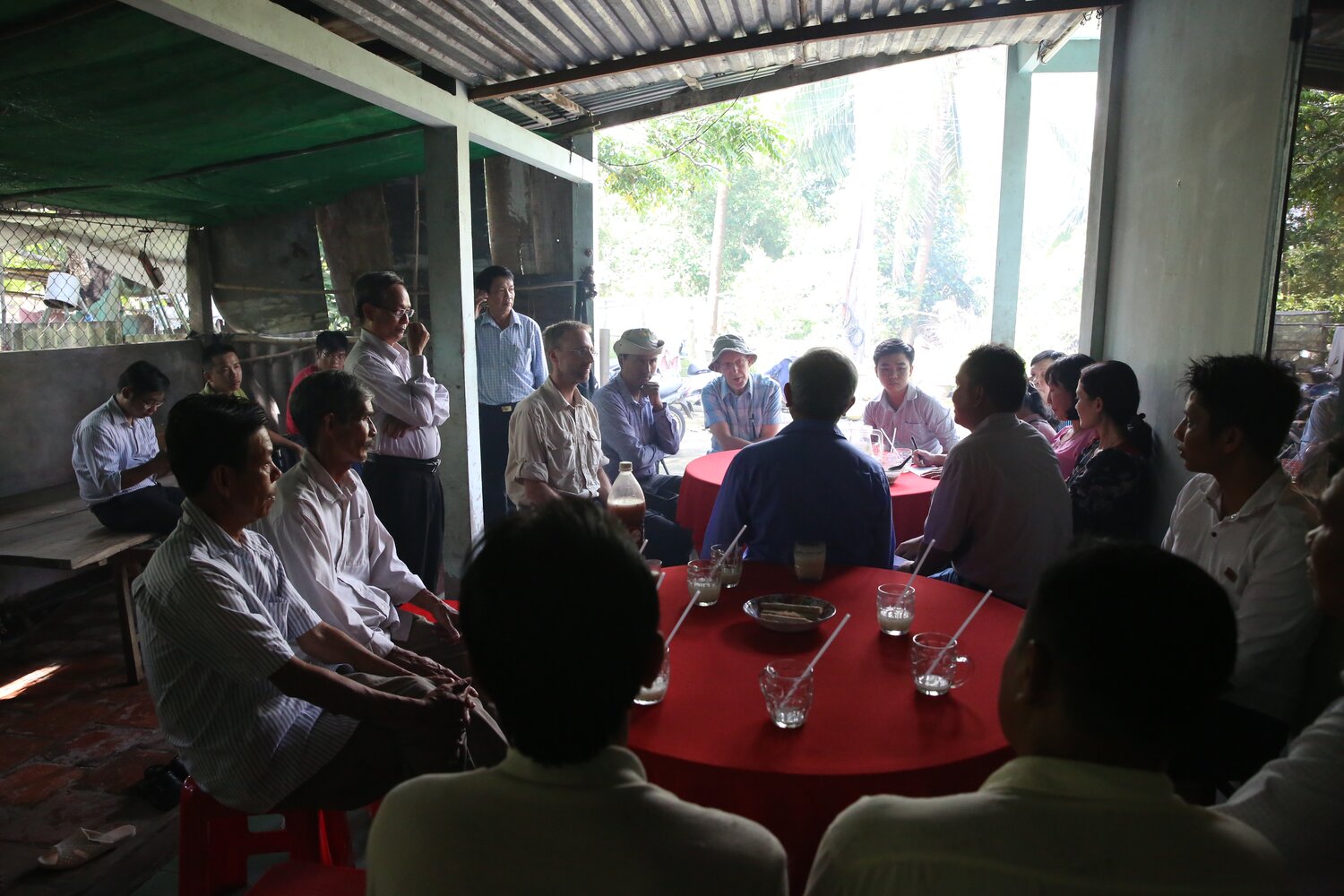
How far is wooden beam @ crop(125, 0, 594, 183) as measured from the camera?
290cm

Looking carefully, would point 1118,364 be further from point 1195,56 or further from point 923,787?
point 923,787

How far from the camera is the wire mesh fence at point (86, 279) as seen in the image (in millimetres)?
5012

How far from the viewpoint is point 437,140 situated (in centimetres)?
477

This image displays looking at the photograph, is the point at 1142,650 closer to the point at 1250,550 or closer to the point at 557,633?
the point at 557,633

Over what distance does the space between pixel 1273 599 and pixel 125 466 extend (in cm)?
517

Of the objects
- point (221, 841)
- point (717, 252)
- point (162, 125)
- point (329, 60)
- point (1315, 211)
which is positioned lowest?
point (221, 841)

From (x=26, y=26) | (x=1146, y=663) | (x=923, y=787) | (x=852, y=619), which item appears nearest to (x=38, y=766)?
(x=26, y=26)

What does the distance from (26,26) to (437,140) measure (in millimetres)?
2136

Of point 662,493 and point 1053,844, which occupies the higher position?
point 1053,844

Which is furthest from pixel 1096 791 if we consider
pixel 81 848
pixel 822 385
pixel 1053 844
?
pixel 81 848

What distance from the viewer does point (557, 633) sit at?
900 mm

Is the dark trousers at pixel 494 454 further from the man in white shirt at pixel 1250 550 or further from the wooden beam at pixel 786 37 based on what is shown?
the man in white shirt at pixel 1250 550

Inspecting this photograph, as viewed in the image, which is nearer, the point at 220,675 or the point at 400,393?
the point at 220,675

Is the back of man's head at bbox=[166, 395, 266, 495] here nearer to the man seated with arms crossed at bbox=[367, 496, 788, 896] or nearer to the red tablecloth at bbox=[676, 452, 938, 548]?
the man seated with arms crossed at bbox=[367, 496, 788, 896]
